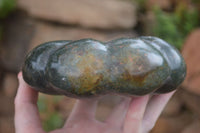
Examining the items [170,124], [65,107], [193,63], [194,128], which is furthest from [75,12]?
[194,128]

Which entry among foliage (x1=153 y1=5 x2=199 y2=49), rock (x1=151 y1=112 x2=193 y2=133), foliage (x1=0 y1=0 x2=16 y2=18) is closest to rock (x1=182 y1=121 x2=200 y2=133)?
rock (x1=151 y1=112 x2=193 y2=133)

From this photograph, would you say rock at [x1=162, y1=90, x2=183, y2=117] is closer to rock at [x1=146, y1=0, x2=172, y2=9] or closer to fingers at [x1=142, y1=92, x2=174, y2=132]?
rock at [x1=146, y1=0, x2=172, y2=9]

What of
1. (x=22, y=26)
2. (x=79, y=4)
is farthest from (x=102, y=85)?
(x=22, y=26)

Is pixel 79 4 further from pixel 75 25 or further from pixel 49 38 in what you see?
pixel 49 38

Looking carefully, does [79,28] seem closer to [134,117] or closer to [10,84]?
[10,84]

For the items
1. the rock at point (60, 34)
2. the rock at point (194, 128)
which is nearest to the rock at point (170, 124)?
the rock at point (194, 128)

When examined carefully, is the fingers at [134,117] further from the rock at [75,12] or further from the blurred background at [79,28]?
the rock at [75,12]
